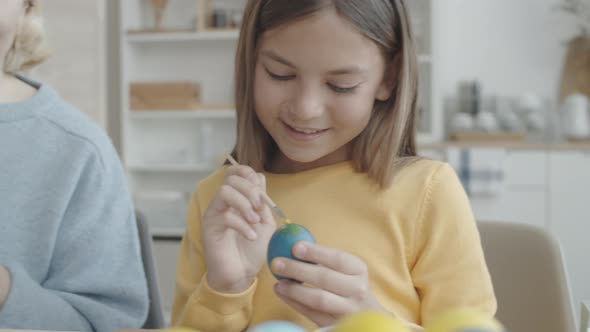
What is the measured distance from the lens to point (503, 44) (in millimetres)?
4051

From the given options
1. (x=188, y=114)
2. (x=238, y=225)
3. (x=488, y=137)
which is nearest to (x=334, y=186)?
(x=238, y=225)

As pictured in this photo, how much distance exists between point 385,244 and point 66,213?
536 mm

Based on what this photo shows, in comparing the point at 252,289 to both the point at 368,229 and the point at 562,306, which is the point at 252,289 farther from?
the point at 562,306

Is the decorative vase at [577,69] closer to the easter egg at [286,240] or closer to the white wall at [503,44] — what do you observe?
the white wall at [503,44]


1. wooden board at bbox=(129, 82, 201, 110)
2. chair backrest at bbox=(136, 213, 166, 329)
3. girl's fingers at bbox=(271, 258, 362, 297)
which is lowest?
chair backrest at bbox=(136, 213, 166, 329)

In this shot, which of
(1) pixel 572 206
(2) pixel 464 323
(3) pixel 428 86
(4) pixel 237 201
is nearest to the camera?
(2) pixel 464 323

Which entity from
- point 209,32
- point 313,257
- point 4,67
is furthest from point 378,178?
point 209,32

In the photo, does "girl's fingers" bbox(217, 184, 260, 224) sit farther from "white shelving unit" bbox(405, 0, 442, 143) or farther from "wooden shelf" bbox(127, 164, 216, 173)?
"wooden shelf" bbox(127, 164, 216, 173)

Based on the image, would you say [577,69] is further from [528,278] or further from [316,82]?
[316,82]

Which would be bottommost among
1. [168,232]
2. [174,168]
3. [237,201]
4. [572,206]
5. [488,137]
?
[168,232]

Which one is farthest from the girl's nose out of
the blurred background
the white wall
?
the white wall

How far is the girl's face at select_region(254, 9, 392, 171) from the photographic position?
92 centimetres

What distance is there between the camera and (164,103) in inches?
156

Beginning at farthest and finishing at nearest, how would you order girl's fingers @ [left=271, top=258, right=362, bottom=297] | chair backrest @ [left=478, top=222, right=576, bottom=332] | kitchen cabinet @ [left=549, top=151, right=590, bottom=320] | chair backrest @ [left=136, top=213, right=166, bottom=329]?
1. kitchen cabinet @ [left=549, top=151, right=590, bottom=320]
2. chair backrest @ [left=136, top=213, right=166, bottom=329]
3. chair backrest @ [left=478, top=222, right=576, bottom=332]
4. girl's fingers @ [left=271, top=258, right=362, bottom=297]
